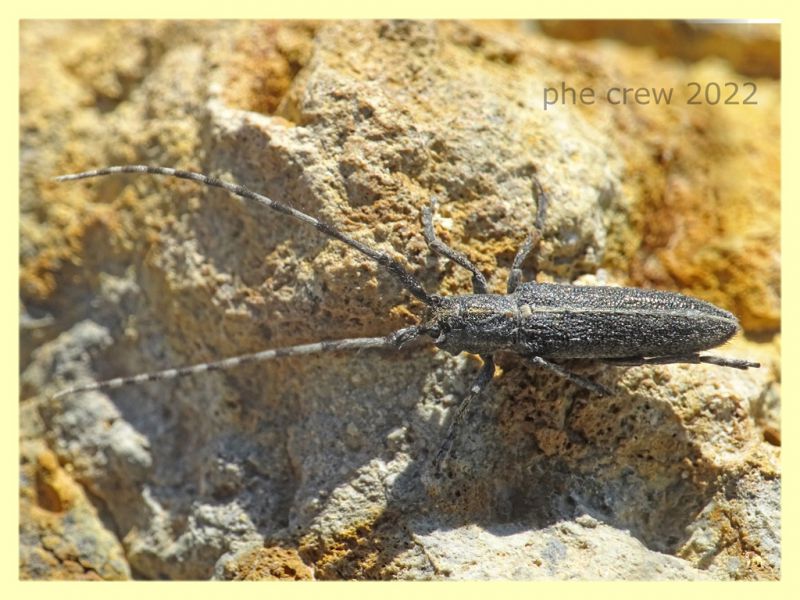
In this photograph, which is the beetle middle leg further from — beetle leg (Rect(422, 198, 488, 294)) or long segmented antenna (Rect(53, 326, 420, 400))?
long segmented antenna (Rect(53, 326, 420, 400))

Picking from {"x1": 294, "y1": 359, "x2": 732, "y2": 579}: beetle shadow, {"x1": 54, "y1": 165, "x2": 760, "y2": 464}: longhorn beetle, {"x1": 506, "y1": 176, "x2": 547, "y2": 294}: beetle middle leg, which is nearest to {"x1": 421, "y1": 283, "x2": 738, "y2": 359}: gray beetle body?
{"x1": 54, "y1": 165, "x2": 760, "y2": 464}: longhorn beetle

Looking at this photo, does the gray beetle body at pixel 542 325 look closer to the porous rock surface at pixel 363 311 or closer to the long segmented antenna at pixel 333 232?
the long segmented antenna at pixel 333 232

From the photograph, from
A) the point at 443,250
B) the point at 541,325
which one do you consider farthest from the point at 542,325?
the point at 443,250

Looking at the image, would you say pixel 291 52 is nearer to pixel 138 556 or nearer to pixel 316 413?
pixel 316 413

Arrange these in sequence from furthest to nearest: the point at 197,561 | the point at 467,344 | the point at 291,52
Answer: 1. the point at 291,52
2. the point at 197,561
3. the point at 467,344

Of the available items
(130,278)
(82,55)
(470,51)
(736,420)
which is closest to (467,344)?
(736,420)

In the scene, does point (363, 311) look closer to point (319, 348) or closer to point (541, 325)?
point (319, 348)

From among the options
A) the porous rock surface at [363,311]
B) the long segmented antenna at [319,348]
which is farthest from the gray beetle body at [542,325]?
the porous rock surface at [363,311]
